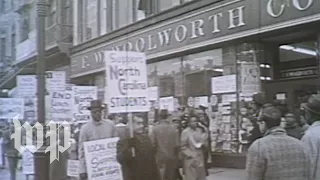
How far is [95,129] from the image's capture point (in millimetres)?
6438

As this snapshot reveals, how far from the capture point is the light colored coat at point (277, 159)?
13.9 ft

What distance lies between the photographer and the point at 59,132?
6750mm

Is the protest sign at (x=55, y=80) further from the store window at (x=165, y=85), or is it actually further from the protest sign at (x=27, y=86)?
the store window at (x=165, y=85)

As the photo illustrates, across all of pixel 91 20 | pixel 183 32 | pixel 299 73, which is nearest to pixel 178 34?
pixel 183 32

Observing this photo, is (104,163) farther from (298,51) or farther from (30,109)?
(298,51)

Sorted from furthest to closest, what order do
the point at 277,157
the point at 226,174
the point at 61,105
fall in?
the point at 61,105 → the point at 226,174 → the point at 277,157

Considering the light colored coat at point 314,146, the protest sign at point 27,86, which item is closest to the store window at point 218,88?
the light colored coat at point 314,146

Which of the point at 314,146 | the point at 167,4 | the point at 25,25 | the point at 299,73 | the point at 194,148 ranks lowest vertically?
the point at 194,148

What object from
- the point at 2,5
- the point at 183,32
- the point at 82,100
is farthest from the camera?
the point at 2,5

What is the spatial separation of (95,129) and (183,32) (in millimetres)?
1547

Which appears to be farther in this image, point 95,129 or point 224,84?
point 95,129

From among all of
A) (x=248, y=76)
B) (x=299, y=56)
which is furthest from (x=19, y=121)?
(x=299, y=56)

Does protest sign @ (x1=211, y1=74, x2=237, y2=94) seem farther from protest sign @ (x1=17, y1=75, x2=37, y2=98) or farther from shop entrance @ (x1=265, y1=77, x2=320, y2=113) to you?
protest sign @ (x1=17, y1=75, x2=37, y2=98)

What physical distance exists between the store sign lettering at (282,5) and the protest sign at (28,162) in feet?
11.3
